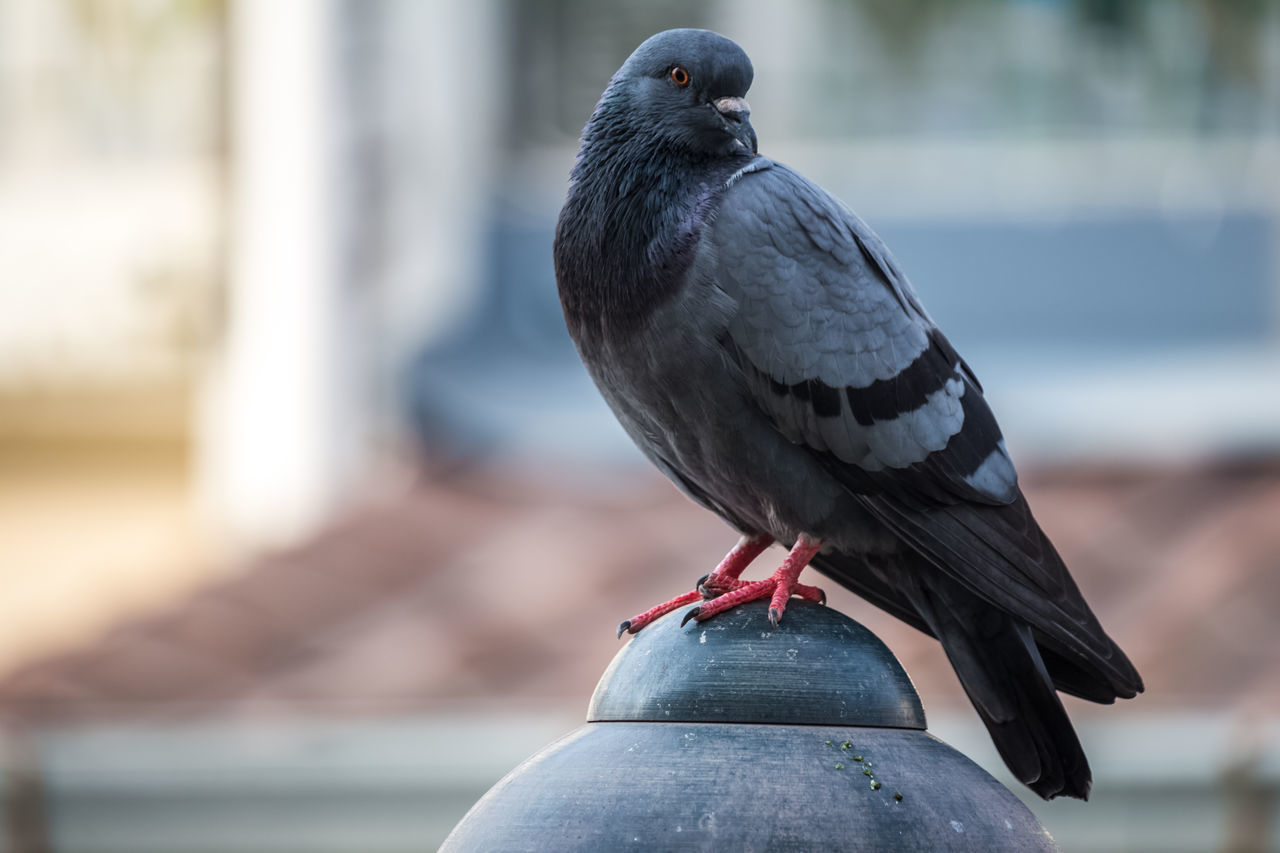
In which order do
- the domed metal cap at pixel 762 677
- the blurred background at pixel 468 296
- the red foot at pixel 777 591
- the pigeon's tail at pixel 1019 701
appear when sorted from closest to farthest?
1. the domed metal cap at pixel 762 677
2. the red foot at pixel 777 591
3. the pigeon's tail at pixel 1019 701
4. the blurred background at pixel 468 296

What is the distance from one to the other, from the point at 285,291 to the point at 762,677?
6307 mm

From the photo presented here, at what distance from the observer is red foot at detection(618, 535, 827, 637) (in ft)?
10.1

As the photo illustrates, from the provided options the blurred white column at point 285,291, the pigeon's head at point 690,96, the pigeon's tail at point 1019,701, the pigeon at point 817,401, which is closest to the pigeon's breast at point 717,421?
the pigeon at point 817,401

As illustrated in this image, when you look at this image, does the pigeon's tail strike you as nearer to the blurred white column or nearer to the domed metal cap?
the domed metal cap

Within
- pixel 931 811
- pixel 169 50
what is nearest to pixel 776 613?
pixel 931 811

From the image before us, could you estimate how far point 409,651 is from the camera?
719cm

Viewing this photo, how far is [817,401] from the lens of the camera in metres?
3.32

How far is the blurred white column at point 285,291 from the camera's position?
28.4 ft

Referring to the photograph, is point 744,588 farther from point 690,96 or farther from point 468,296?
point 468,296

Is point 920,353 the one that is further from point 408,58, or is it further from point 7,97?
point 7,97

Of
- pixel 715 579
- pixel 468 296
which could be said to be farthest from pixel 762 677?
pixel 468 296

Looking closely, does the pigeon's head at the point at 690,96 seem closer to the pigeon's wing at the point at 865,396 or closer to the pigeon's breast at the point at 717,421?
the pigeon's wing at the point at 865,396

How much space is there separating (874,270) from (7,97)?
745 centimetres

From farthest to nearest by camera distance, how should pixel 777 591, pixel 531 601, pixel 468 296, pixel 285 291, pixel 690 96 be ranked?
1. pixel 468 296
2. pixel 285 291
3. pixel 531 601
4. pixel 690 96
5. pixel 777 591
